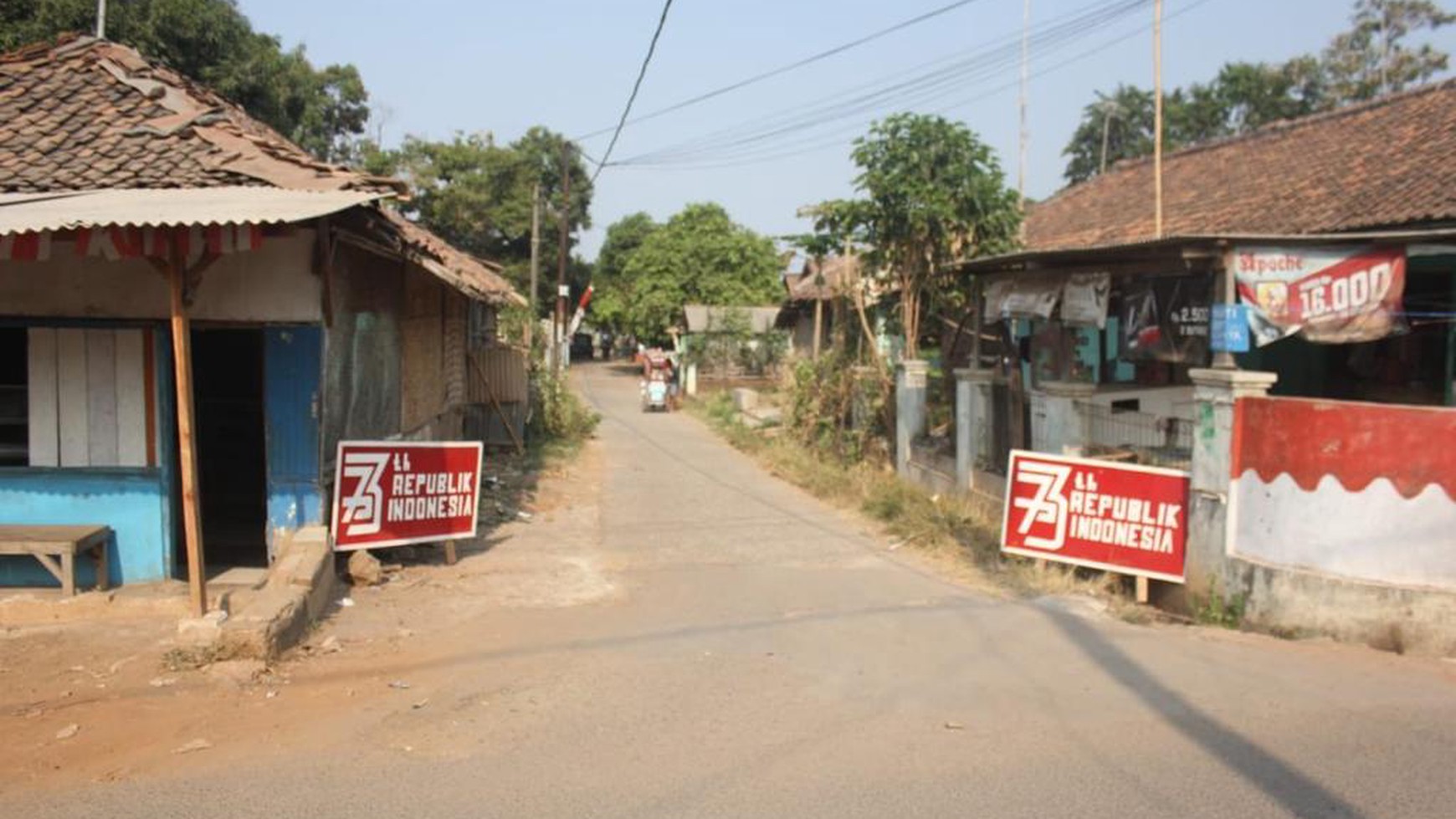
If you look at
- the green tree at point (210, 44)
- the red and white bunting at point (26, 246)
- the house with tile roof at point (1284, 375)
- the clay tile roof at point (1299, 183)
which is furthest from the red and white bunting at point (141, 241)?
the green tree at point (210, 44)

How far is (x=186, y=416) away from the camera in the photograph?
20.1 ft

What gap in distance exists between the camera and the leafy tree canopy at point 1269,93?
3544 centimetres

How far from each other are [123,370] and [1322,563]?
349 inches

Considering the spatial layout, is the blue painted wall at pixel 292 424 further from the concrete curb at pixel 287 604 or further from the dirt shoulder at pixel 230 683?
the dirt shoulder at pixel 230 683

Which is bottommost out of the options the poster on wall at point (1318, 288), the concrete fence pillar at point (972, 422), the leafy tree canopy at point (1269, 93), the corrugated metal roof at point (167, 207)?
the concrete fence pillar at point (972, 422)

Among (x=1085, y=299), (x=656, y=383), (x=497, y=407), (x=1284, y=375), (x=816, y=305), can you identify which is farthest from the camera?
(x=656, y=383)

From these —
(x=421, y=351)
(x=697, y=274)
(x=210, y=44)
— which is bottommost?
(x=421, y=351)

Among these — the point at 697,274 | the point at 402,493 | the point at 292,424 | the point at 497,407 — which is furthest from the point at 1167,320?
the point at 697,274

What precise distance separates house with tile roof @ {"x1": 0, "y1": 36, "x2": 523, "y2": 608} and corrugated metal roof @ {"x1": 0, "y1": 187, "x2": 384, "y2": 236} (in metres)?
0.04

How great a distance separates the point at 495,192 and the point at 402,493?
127ft

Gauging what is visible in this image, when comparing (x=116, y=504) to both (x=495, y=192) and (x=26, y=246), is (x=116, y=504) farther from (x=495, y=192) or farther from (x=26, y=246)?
(x=495, y=192)

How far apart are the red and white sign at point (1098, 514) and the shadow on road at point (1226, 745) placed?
167 centimetres

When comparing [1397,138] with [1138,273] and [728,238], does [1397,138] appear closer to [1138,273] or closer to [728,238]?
[1138,273]

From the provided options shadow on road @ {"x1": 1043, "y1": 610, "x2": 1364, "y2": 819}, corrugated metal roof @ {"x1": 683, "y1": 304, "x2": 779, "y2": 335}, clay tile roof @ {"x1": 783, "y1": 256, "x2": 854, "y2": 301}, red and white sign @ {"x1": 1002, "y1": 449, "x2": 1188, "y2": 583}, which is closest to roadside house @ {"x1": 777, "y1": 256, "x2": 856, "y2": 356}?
clay tile roof @ {"x1": 783, "y1": 256, "x2": 854, "y2": 301}
